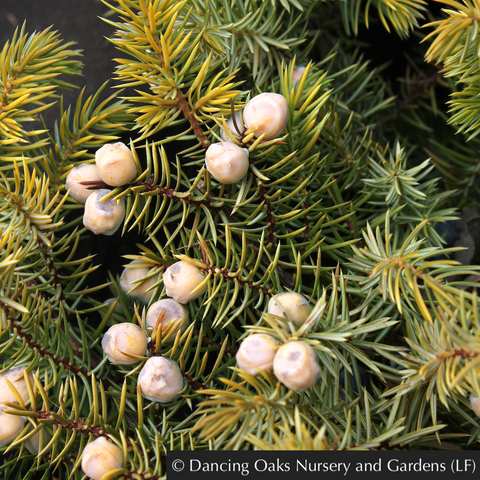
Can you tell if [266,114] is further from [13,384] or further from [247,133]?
[13,384]

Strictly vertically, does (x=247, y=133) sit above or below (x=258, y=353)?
above

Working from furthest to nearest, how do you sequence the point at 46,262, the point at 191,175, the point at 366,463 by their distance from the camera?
1. the point at 191,175
2. the point at 46,262
3. the point at 366,463

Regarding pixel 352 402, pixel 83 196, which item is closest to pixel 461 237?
pixel 352 402

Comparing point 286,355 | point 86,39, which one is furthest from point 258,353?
point 86,39

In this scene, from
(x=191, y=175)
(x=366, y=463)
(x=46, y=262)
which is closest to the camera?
(x=366, y=463)

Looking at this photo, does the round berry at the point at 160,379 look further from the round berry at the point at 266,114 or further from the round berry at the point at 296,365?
the round berry at the point at 266,114

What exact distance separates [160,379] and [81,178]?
0.20m

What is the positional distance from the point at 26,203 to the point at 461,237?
0.55 metres

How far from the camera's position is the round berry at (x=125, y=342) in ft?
1.10

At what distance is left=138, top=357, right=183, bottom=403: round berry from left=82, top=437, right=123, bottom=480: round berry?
0.05 metres

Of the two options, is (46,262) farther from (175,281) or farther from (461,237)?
(461,237)

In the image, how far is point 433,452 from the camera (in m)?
0.29

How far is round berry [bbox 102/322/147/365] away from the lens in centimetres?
34

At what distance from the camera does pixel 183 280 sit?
335 mm
